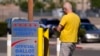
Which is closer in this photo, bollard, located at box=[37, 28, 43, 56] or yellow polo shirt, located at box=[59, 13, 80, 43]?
yellow polo shirt, located at box=[59, 13, 80, 43]

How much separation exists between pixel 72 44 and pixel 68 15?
726mm

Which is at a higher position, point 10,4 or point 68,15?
point 68,15

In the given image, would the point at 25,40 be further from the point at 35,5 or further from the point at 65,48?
the point at 35,5

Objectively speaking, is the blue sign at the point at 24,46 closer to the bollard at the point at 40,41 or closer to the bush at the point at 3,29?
the bollard at the point at 40,41

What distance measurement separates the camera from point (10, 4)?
288 feet

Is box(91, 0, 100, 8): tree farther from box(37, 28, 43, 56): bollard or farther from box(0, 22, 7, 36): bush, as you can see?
box(37, 28, 43, 56): bollard

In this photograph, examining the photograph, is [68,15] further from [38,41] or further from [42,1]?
[42,1]

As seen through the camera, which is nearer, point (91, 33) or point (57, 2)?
point (91, 33)

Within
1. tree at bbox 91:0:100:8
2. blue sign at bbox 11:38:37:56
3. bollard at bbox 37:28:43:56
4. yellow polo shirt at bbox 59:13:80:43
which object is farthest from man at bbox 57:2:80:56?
tree at bbox 91:0:100:8

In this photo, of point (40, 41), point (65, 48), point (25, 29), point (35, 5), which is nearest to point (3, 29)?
point (25, 29)

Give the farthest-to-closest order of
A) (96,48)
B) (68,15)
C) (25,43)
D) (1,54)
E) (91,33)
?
(91,33) < (96,48) < (1,54) < (25,43) < (68,15)

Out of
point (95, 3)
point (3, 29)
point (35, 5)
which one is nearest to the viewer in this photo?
point (3, 29)

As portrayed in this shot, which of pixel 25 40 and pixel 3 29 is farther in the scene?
pixel 3 29

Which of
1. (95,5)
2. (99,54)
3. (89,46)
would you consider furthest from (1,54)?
(95,5)
